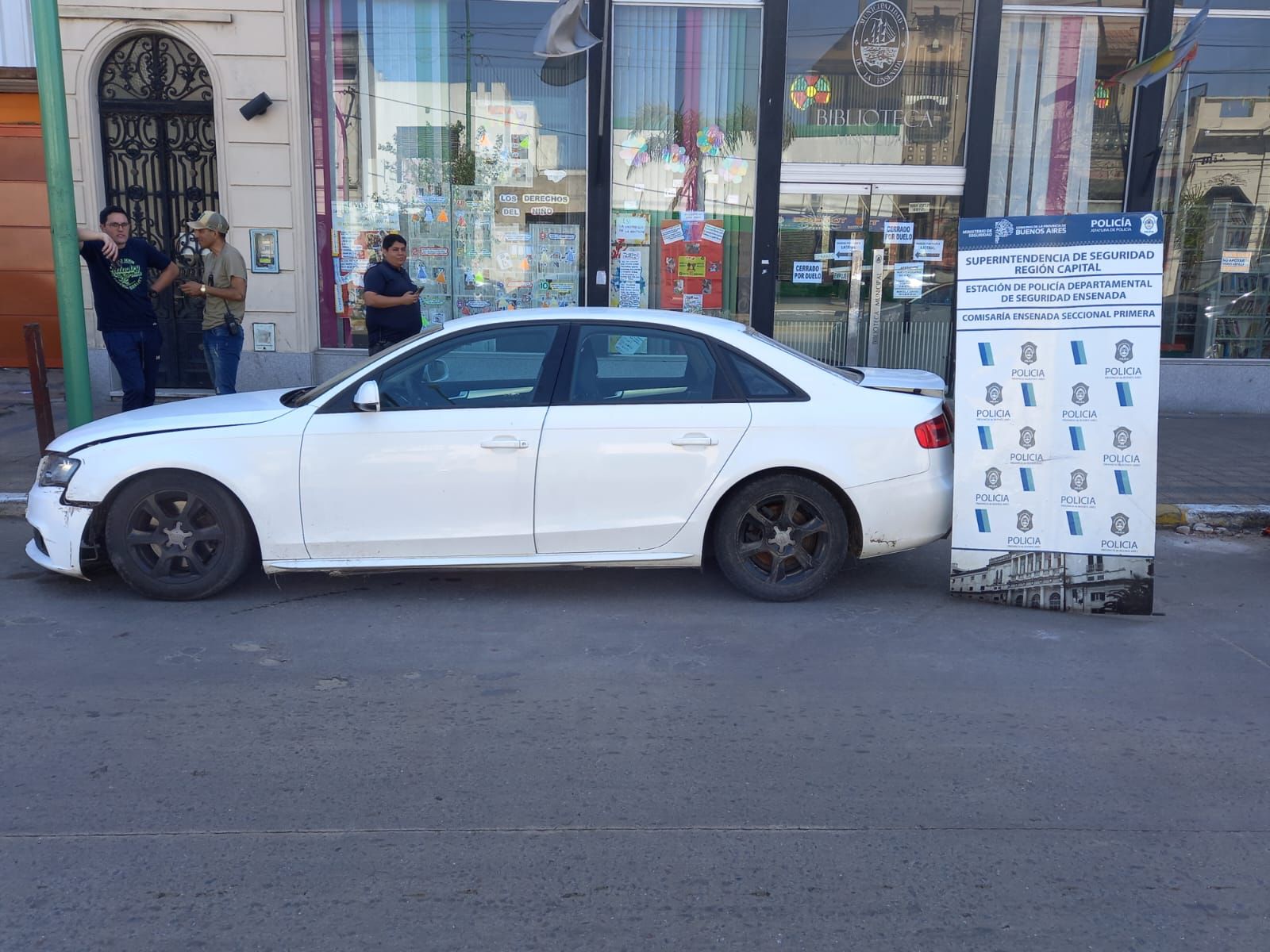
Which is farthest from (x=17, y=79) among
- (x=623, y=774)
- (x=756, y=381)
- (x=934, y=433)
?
(x=623, y=774)

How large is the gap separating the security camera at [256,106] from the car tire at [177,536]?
695 cm

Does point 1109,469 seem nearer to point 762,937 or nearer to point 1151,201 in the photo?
point 762,937

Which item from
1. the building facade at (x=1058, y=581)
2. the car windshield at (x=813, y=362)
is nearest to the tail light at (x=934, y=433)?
the car windshield at (x=813, y=362)

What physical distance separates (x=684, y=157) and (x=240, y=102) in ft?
15.6

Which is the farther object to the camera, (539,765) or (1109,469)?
(1109,469)

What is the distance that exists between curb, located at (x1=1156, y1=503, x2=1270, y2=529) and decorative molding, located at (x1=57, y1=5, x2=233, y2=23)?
10116 millimetres

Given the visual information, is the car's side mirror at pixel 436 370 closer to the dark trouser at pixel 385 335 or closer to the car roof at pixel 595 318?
the car roof at pixel 595 318

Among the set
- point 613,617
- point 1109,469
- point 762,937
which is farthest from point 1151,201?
point 762,937

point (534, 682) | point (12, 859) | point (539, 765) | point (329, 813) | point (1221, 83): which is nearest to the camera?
point (12, 859)

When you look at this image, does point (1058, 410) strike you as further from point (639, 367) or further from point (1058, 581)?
point (639, 367)

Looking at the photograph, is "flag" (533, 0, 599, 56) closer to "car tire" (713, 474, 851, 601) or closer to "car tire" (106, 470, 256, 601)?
"car tire" (713, 474, 851, 601)

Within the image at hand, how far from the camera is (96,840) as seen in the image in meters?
3.50

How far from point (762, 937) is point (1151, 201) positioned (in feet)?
37.7

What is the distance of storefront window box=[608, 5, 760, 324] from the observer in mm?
11984
